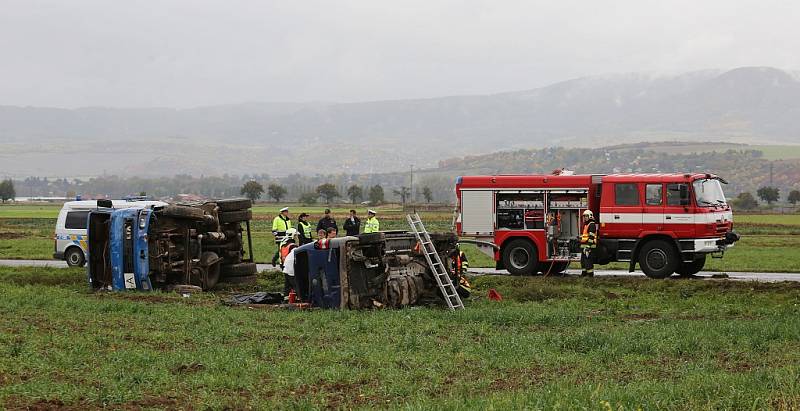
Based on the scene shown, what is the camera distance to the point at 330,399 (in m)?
10.9

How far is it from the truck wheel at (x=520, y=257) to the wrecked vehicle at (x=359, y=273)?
737cm

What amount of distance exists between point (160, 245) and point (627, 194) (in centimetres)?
1212

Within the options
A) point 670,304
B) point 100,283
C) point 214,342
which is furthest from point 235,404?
point 100,283

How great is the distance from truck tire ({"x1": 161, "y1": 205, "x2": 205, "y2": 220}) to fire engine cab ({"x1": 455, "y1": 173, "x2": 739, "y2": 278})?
7.82 m

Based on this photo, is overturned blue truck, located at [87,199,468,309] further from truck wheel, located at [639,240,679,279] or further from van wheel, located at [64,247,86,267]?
truck wheel, located at [639,240,679,279]

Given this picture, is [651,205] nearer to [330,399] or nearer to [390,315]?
[390,315]

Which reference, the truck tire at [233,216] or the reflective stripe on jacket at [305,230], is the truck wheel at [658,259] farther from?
the truck tire at [233,216]

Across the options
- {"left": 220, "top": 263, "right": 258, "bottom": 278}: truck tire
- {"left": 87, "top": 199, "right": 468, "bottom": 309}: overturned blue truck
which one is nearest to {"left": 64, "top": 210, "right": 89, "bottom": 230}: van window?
{"left": 87, "top": 199, "right": 468, "bottom": 309}: overturned blue truck

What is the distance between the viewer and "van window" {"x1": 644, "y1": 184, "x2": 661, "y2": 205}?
2627 centimetres

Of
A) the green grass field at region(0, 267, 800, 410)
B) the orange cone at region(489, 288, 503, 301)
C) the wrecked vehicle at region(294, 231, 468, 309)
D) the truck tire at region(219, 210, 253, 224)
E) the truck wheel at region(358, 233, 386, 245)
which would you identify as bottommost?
the orange cone at region(489, 288, 503, 301)

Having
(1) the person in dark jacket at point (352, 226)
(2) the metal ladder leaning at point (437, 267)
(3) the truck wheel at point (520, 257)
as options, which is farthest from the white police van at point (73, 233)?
(2) the metal ladder leaning at point (437, 267)

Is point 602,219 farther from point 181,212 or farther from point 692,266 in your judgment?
point 181,212

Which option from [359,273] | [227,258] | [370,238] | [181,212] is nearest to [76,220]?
[227,258]

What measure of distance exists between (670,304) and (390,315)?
646 cm
